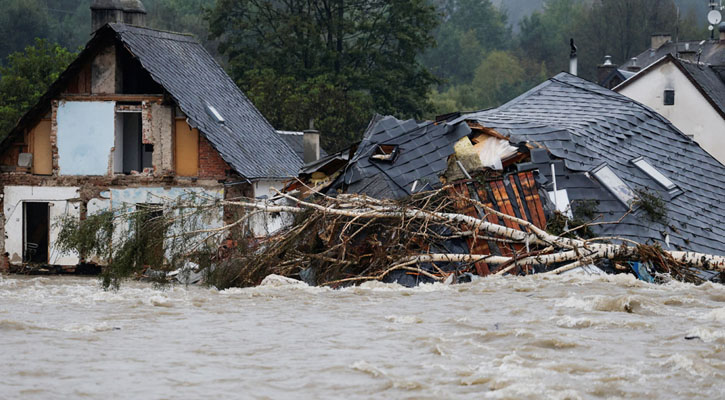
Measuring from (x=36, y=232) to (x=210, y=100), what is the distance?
17.2 ft

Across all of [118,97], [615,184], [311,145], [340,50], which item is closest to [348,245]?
[615,184]

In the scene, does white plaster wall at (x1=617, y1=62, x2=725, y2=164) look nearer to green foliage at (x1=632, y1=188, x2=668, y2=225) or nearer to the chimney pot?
the chimney pot

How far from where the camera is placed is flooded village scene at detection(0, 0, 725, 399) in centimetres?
918

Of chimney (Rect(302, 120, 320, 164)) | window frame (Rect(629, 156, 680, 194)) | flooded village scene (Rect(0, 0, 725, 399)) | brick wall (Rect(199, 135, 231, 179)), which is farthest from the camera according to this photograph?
chimney (Rect(302, 120, 320, 164))

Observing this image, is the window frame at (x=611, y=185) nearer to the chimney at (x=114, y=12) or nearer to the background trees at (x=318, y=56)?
the chimney at (x=114, y=12)

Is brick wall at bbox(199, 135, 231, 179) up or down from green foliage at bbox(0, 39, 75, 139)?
down

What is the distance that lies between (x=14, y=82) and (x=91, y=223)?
2488cm

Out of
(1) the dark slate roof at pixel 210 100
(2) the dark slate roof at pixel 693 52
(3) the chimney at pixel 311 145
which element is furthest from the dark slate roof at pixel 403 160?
(2) the dark slate roof at pixel 693 52

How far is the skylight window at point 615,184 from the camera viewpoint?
1617 cm

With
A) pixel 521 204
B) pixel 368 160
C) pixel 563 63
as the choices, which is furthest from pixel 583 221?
pixel 563 63

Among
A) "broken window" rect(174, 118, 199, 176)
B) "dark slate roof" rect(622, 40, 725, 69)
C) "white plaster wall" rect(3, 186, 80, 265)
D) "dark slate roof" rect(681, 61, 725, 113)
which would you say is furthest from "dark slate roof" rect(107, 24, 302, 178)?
"dark slate roof" rect(622, 40, 725, 69)

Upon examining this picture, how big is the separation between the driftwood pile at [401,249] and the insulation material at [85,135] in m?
9.38

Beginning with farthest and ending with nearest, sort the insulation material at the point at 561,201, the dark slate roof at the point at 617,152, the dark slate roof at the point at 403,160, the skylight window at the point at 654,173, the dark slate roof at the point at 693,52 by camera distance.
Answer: the dark slate roof at the point at 693,52 < the skylight window at the point at 654,173 < the dark slate roof at the point at 617,152 < the dark slate roof at the point at 403,160 < the insulation material at the point at 561,201

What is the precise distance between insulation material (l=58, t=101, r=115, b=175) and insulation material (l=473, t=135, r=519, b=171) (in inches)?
407
